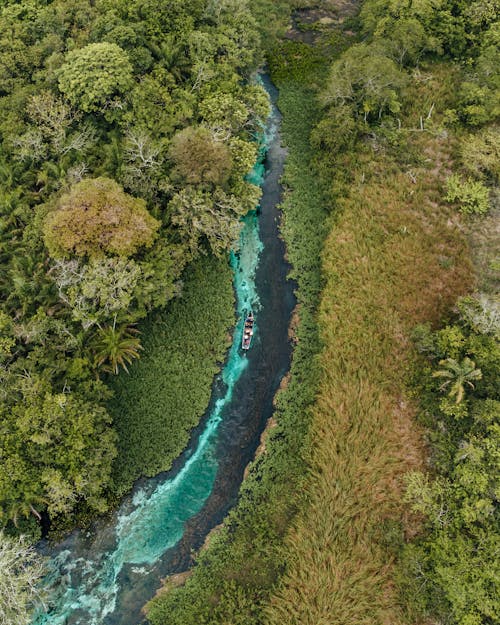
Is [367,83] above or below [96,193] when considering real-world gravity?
above

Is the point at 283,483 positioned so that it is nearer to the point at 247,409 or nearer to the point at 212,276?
the point at 247,409

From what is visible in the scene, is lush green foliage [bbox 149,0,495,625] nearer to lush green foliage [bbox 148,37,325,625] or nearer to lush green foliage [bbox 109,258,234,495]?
lush green foliage [bbox 148,37,325,625]

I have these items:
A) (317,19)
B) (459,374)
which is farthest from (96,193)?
(317,19)

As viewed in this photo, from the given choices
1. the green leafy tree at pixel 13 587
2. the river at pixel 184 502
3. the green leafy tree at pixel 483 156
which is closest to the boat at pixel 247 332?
the river at pixel 184 502

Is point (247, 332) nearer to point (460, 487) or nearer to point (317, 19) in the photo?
point (460, 487)

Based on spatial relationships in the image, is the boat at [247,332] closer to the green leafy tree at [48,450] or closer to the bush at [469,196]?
the green leafy tree at [48,450]

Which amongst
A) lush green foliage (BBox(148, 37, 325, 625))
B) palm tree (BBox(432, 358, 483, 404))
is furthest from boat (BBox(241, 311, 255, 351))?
palm tree (BBox(432, 358, 483, 404))
